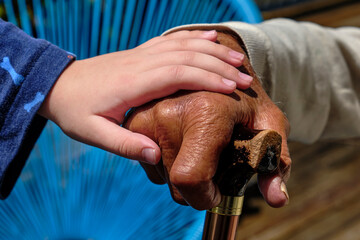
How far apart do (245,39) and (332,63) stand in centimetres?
24

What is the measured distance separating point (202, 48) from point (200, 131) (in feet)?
0.58

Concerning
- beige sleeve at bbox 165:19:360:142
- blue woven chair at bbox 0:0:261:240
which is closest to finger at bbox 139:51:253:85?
beige sleeve at bbox 165:19:360:142

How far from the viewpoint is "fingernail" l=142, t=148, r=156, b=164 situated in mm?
513

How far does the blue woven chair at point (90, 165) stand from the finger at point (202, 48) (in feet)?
0.98

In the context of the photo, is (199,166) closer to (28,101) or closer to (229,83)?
(229,83)

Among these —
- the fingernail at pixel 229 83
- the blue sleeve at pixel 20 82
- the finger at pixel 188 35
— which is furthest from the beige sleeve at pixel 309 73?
the blue sleeve at pixel 20 82

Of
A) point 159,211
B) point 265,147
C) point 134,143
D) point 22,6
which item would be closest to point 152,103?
point 134,143

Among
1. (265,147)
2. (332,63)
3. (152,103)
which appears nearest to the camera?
(265,147)

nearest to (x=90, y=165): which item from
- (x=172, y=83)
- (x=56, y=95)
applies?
(x=56, y=95)

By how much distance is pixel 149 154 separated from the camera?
515 millimetres

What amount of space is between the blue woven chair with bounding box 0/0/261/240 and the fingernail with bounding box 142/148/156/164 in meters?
0.34

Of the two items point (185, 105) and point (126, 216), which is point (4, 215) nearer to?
point (126, 216)

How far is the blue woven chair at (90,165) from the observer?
857mm

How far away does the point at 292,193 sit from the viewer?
80.6 inches
